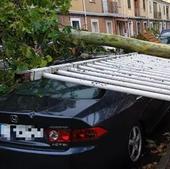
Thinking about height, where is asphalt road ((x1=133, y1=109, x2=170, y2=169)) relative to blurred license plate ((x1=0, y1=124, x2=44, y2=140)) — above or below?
below

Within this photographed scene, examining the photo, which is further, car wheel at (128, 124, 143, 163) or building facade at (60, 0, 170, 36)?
building facade at (60, 0, 170, 36)

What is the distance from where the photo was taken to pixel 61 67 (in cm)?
497

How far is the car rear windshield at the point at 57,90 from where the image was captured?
536 centimetres

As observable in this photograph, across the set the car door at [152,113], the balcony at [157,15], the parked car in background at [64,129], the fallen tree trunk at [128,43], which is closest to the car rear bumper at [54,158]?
the parked car in background at [64,129]

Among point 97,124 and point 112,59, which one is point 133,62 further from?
point 97,124

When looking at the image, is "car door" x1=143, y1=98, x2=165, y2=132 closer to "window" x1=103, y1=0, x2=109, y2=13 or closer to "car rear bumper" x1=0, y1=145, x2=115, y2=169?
"car rear bumper" x1=0, y1=145, x2=115, y2=169

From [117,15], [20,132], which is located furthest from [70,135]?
[117,15]

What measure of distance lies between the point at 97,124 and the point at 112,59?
1585mm

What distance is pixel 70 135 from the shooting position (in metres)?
4.71

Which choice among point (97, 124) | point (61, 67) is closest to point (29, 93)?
point (61, 67)

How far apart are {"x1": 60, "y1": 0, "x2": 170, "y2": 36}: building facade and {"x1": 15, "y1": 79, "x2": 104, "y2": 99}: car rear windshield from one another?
15681 mm

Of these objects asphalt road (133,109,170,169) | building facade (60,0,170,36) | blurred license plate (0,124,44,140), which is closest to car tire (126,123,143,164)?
asphalt road (133,109,170,169)

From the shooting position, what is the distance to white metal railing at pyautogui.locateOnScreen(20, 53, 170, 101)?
14.1 feet

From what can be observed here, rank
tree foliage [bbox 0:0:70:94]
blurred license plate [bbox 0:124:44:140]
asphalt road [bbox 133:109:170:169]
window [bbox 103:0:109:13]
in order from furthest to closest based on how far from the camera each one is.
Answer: window [bbox 103:0:109:13] → tree foliage [bbox 0:0:70:94] → asphalt road [bbox 133:109:170:169] → blurred license plate [bbox 0:124:44:140]
